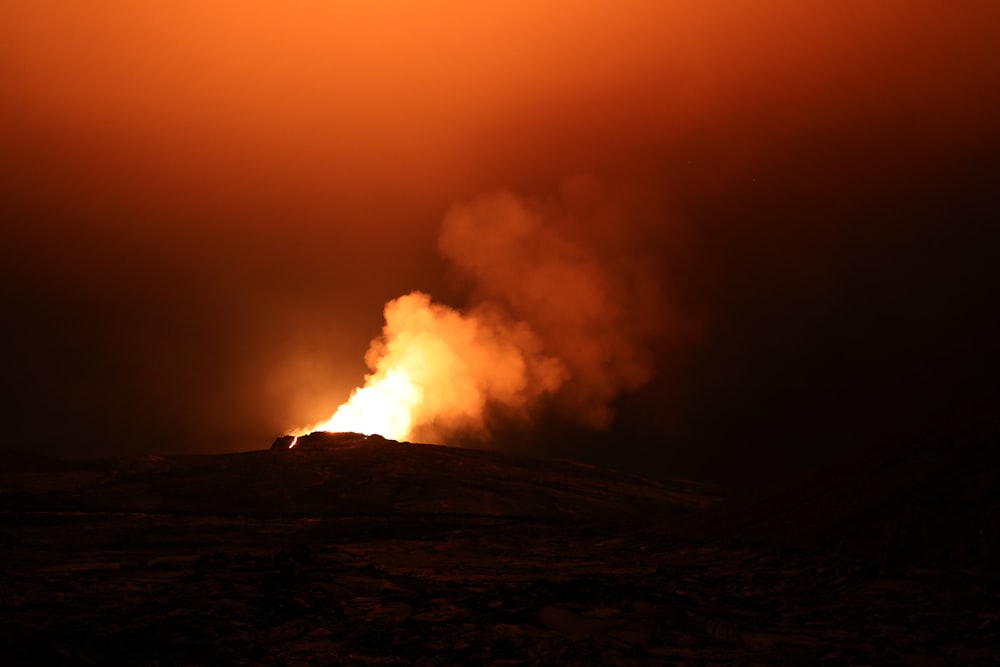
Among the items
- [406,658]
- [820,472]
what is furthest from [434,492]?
Result: [406,658]

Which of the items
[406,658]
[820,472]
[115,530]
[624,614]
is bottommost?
[406,658]

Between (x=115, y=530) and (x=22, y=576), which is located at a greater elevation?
(x=115, y=530)

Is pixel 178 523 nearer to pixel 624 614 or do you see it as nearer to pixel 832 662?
pixel 624 614

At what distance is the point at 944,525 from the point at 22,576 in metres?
28.7

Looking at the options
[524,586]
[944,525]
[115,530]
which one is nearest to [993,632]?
[944,525]

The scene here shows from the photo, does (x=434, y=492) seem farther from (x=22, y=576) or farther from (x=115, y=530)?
(x=22, y=576)

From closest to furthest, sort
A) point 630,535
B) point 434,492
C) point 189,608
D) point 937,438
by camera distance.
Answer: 1. point 189,608
2. point 937,438
3. point 630,535
4. point 434,492

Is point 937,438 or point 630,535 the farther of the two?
point 630,535

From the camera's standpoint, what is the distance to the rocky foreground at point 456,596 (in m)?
20.5

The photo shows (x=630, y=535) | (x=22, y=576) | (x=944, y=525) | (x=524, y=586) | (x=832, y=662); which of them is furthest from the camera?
(x=630, y=535)

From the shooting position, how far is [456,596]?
2744 centimetres

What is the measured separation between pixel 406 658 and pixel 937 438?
28.8 m

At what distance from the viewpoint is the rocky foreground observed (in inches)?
805

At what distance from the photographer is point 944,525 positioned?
31.5 metres
